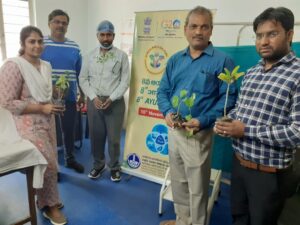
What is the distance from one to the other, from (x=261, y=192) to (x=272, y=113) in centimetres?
40

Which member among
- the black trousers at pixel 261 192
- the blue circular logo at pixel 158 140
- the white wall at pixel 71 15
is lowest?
the blue circular logo at pixel 158 140

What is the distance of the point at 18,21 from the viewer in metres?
3.64

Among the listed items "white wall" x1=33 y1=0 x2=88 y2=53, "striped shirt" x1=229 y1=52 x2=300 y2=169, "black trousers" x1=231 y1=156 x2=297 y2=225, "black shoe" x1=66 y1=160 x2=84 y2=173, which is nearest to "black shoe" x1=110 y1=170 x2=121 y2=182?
"black shoe" x1=66 y1=160 x2=84 y2=173

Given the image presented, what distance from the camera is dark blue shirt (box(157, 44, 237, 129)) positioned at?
1.53 metres

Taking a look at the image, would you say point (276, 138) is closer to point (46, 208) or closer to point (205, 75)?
point (205, 75)

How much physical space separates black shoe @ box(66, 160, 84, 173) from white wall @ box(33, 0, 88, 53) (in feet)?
7.19

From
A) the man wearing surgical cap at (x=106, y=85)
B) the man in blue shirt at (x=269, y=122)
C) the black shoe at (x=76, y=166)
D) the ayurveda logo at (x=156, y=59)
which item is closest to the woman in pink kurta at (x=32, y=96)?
the man wearing surgical cap at (x=106, y=85)

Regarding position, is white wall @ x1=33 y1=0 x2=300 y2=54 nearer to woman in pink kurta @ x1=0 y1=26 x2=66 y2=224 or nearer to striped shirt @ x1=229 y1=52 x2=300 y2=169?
striped shirt @ x1=229 y1=52 x2=300 y2=169

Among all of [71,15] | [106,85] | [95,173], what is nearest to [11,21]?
[71,15]

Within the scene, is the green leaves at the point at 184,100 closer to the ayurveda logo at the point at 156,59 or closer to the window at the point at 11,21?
the ayurveda logo at the point at 156,59

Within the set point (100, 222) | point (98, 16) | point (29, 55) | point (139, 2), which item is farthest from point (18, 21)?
point (100, 222)

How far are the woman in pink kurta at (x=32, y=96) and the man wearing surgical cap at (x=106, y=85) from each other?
60 centimetres

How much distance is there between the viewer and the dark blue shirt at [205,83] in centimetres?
153

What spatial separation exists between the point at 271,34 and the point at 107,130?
1.83 m
